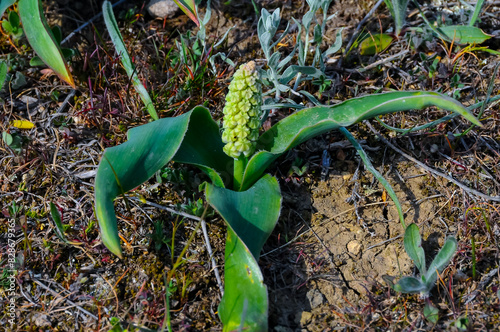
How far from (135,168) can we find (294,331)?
95 centimetres

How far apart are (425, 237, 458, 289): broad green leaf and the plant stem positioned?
0.90 m

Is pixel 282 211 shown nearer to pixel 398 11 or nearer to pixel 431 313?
pixel 431 313

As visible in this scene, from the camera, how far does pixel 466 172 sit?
2.36 meters

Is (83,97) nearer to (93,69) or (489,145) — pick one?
(93,69)

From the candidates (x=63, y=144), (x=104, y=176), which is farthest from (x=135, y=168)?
(x=63, y=144)

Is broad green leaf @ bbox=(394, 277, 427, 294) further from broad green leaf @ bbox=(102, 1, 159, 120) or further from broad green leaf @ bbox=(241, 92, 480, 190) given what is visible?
broad green leaf @ bbox=(102, 1, 159, 120)

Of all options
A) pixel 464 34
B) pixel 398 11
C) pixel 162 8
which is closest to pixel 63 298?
pixel 162 8

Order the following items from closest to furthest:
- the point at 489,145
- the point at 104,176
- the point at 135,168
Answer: the point at 104,176 < the point at 135,168 < the point at 489,145

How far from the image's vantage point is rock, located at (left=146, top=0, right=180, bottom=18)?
2.93 metres

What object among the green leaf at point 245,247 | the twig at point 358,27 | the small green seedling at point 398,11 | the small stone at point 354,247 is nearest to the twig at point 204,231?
the green leaf at point 245,247

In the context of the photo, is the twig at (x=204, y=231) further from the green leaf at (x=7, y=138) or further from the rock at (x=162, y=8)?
the rock at (x=162, y=8)

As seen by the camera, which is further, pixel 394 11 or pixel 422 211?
pixel 394 11

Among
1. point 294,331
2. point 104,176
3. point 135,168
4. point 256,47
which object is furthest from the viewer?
point 256,47

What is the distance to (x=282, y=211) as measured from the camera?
2287mm
